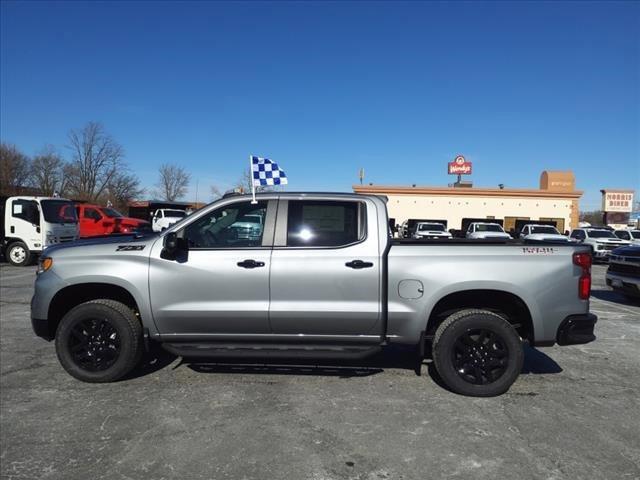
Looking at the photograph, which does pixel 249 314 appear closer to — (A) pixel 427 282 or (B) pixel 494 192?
(A) pixel 427 282

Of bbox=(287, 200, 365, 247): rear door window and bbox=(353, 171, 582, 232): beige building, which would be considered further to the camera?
bbox=(353, 171, 582, 232): beige building

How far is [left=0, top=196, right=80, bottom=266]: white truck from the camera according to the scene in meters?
14.8

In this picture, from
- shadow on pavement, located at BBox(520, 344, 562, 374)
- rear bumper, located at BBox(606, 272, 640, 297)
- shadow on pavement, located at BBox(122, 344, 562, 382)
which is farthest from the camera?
rear bumper, located at BBox(606, 272, 640, 297)

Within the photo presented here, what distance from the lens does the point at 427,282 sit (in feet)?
13.8

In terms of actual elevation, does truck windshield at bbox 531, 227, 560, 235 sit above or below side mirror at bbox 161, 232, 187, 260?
above

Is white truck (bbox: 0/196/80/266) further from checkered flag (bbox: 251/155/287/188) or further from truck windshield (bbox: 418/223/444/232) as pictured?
truck windshield (bbox: 418/223/444/232)

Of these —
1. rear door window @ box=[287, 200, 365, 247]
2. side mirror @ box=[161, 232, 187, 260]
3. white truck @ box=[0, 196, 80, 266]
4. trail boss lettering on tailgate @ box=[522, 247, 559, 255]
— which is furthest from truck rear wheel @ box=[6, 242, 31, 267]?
trail boss lettering on tailgate @ box=[522, 247, 559, 255]

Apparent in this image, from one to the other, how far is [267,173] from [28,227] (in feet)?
29.4

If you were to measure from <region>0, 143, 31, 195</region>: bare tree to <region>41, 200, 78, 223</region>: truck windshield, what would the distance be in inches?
1644

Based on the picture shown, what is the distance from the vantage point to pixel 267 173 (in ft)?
38.0

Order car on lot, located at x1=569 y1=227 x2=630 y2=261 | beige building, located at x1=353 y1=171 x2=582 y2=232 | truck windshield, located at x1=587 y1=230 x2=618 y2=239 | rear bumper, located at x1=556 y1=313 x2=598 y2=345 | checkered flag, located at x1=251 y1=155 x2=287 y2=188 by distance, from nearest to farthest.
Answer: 1. rear bumper, located at x1=556 y1=313 x2=598 y2=345
2. checkered flag, located at x1=251 y1=155 x2=287 y2=188
3. car on lot, located at x1=569 y1=227 x2=630 y2=261
4. truck windshield, located at x1=587 y1=230 x2=618 y2=239
5. beige building, located at x1=353 y1=171 x2=582 y2=232

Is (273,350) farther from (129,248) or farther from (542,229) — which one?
(542,229)

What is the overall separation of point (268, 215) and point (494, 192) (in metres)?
40.7

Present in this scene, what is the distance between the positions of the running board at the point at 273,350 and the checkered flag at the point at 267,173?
23.3ft
